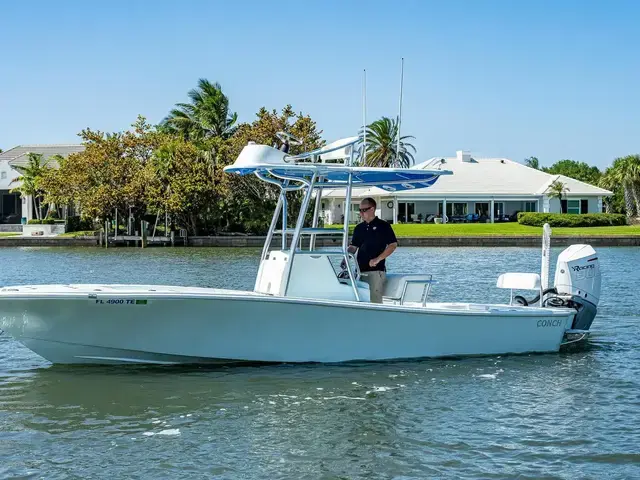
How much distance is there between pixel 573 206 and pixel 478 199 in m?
9.00

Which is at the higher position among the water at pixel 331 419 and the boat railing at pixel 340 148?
the boat railing at pixel 340 148

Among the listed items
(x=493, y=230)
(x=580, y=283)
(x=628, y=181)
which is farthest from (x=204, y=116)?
(x=580, y=283)

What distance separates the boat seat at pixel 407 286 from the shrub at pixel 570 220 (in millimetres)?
52315

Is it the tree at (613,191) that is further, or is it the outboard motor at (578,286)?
the tree at (613,191)

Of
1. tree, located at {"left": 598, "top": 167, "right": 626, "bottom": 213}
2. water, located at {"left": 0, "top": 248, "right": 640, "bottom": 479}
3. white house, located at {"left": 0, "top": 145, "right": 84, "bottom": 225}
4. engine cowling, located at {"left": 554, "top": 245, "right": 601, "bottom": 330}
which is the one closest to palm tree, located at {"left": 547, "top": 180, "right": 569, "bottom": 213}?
tree, located at {"left": 598, "top": 167, "right": 626, "bottom": 213}

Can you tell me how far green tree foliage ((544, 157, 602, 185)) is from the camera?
11428 cm

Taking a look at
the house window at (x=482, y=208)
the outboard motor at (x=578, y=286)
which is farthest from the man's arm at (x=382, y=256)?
the house window at (x=482, y=208)

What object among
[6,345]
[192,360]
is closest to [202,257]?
[6,345]

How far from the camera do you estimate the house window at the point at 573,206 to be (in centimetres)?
7612

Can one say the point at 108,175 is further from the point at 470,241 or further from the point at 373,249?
the point at 373,249

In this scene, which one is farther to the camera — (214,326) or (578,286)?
(578,286)

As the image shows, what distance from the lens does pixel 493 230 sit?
208 feet

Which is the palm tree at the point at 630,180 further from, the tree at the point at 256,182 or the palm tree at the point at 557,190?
the tree at the point at 256,182

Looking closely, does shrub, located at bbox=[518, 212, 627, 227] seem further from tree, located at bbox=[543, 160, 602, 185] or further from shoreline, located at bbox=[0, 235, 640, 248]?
tree, located at bbox=[543, 160, 602, 185]
